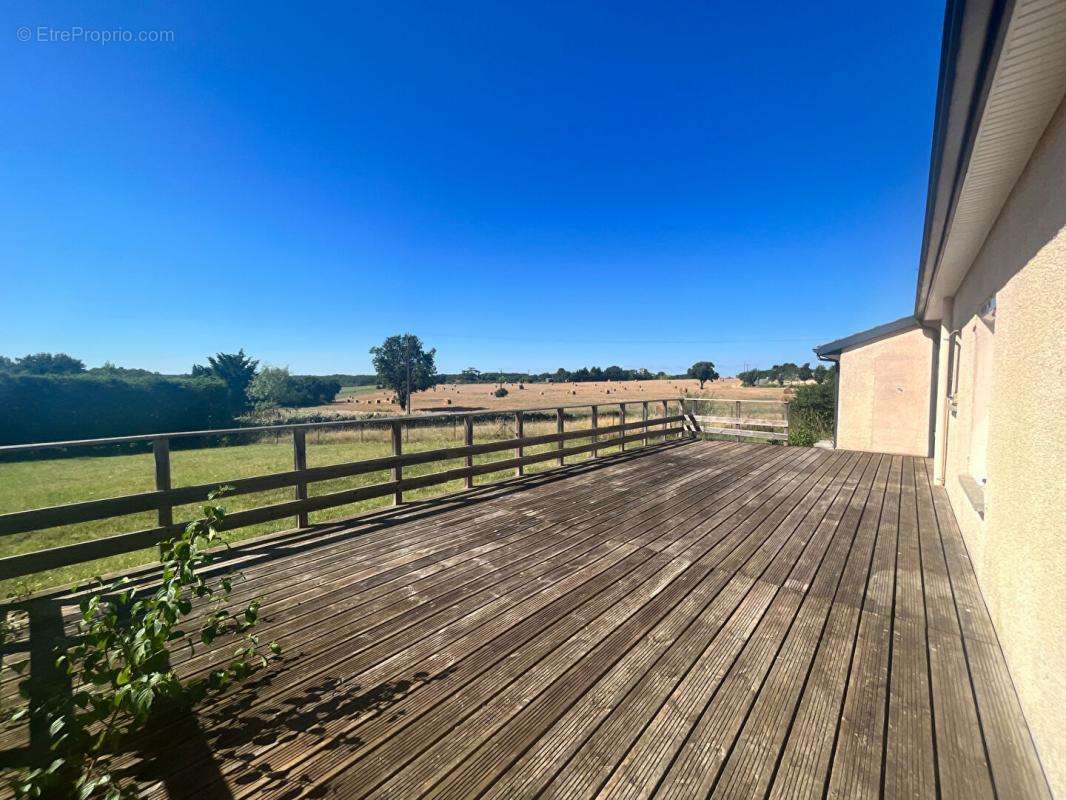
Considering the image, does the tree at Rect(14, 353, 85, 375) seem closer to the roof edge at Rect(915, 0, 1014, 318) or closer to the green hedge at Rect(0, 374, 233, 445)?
the green hedge at Rect(0, 374, 233, 445)

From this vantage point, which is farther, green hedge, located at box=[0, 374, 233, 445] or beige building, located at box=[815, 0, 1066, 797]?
green hedge, located at box=[0, 374, 233, 445]

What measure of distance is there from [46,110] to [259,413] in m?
31.9

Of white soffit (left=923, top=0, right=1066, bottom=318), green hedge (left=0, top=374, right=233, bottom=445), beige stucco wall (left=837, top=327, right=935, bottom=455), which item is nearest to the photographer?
white soffit (left=923, top=0, right=1066, bottom=318)

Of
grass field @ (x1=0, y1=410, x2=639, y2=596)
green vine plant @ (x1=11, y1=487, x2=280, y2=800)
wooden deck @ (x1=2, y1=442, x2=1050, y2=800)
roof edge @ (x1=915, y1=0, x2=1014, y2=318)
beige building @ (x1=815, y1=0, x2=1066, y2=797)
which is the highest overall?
roof edge @ (x1=915, y1=0, x2=1014, y2=318)

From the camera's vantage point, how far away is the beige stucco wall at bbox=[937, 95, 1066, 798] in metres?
1.46

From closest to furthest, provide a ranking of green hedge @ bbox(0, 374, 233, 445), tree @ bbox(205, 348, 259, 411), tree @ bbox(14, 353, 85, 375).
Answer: green hedge @ bbox(0, 374, 233, 445), tree @ bbox(14, 353, 85, 375), tree @ bbox(205, 348, 259, 411)

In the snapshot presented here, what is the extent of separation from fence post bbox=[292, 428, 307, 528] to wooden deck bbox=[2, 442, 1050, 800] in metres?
0.28

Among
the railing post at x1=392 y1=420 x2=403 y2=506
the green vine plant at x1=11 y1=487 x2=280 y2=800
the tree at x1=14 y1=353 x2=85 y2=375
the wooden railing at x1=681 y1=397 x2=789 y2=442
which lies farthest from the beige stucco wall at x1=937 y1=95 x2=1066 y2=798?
the tree at x1=14 y1=353 x2=85 y2=375

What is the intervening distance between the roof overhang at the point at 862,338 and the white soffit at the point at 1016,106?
20.0 ft

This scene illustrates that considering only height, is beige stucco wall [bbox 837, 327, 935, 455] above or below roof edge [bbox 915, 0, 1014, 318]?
below

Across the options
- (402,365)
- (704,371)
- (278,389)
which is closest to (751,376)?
(704,371)

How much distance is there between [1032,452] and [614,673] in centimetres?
209

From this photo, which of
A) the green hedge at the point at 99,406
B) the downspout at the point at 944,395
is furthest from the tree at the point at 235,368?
the downspout at the point at 944,395

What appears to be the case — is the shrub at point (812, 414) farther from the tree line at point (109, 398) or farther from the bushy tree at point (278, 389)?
the bushy tree at point (278, 389)
